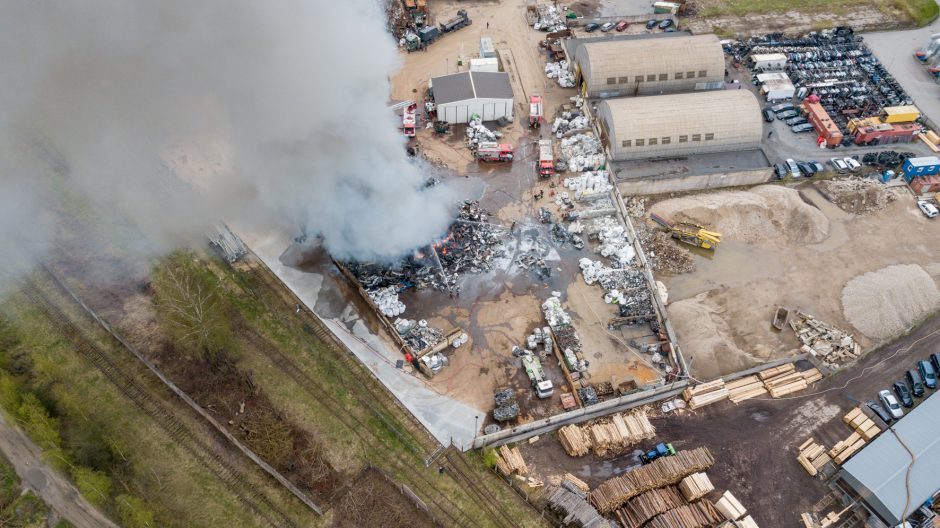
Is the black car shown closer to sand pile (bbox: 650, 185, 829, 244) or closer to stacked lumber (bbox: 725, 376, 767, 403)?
stacked lumber (bbox: 725, 376, 767, 403)

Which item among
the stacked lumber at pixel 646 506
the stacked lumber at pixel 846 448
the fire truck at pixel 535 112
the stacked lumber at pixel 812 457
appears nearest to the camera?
the stacked lumber at pixel 646 506

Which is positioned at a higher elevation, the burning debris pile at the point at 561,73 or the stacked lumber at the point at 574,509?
the burning debris pile at the point at 561,73

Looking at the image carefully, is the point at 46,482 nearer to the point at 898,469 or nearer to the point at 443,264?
the point at 443,264

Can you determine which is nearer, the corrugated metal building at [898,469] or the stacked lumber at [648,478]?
the corrugated metal building at [898,469]

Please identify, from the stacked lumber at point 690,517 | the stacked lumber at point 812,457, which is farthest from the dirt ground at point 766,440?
the stacked lumber at point 690,517

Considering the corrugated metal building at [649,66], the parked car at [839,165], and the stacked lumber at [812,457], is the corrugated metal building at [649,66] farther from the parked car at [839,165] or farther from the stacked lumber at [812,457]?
the stacked lumber at [812,457]

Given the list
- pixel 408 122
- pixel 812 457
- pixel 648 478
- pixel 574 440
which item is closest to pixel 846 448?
pixel 812 457
